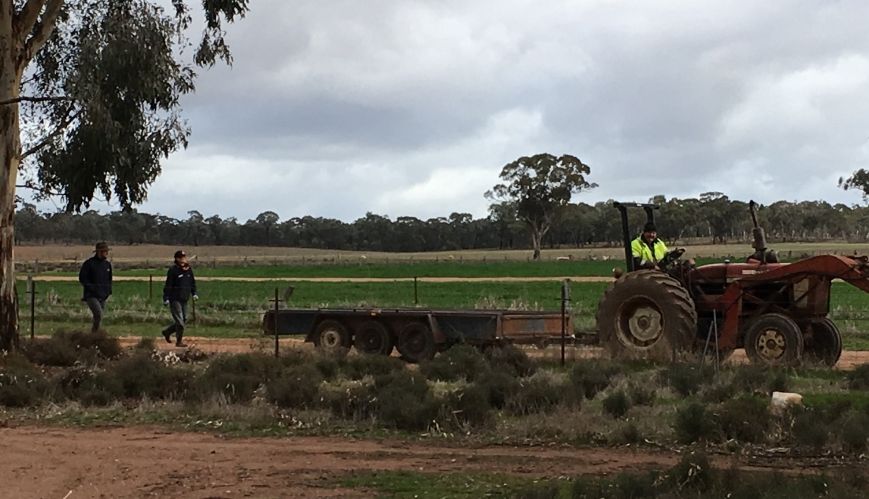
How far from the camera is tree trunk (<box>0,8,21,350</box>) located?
53.8ft

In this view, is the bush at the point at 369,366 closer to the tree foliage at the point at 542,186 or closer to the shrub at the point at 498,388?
the shrub at the point at 498,388

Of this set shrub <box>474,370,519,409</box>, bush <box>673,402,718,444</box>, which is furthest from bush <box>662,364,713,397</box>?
bush <box>673,402,718,444</box>

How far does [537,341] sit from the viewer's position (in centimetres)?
1708

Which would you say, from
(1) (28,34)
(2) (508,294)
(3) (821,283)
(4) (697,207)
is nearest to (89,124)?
(1) (28,34)

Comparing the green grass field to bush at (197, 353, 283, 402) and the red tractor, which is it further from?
bush at (197, 353, 283, 402)

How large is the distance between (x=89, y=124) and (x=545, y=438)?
33.9 feet

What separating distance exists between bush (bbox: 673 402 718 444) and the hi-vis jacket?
6.16 m

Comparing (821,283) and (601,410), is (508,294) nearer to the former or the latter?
(821,283)

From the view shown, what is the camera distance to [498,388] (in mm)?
12055

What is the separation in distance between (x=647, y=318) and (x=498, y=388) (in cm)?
430

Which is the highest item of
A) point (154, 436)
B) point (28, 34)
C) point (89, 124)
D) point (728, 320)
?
point (28, 34)

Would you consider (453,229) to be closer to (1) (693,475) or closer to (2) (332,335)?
(2) (332,335)

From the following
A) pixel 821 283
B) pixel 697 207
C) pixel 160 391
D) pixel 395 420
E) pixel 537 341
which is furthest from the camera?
pixel 697 207

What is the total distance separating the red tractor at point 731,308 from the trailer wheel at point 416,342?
271cm
